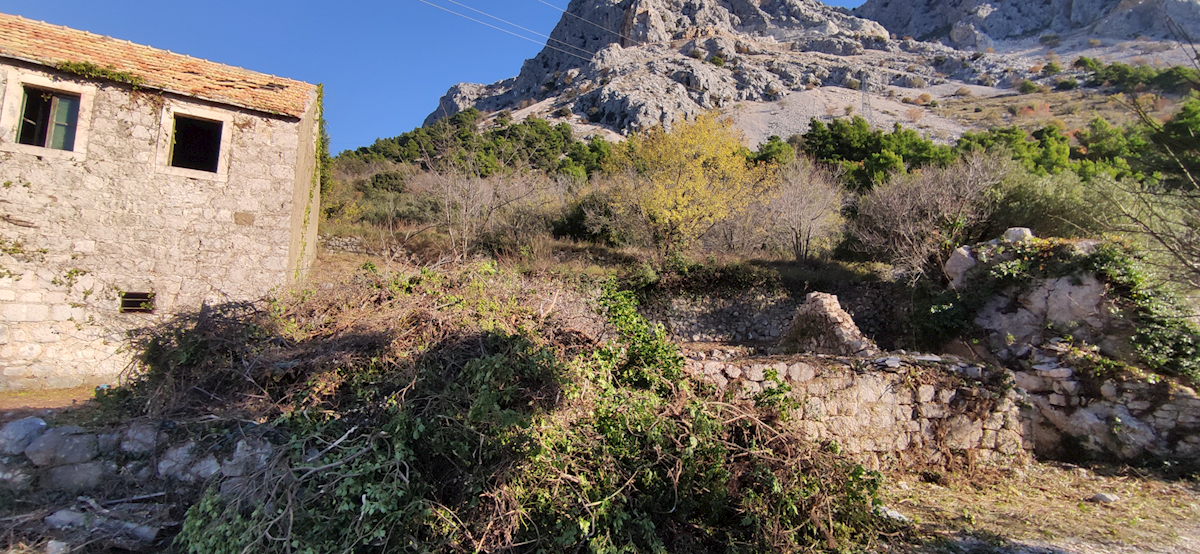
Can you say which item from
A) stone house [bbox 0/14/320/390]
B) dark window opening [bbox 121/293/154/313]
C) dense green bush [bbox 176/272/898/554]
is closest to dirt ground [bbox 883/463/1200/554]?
dense green bush [bbox 176/272/898/554]

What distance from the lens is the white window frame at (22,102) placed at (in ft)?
25.7

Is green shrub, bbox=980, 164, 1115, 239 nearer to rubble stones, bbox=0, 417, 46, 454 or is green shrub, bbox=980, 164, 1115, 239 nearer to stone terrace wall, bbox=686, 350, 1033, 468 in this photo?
stone terrace wall, bbox=686, 350, 1033, 468

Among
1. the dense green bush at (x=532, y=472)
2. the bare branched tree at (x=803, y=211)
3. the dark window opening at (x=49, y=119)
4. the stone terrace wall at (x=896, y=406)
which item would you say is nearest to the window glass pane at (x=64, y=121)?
the dark window opening at (x=49, y=119)

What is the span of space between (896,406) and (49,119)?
514 inches

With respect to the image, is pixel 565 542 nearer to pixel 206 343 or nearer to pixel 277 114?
pixel 206 343

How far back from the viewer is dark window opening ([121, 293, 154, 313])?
841 cm

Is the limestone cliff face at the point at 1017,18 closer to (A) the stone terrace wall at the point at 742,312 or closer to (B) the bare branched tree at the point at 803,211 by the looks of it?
(B) the bare branched tree at the point at 803,211

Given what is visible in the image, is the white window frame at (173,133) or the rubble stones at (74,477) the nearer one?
the rubble stones at (74,477)

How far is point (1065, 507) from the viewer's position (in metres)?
4.73

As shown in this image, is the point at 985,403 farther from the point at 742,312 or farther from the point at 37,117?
the point at 37,117

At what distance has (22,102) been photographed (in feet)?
26.2

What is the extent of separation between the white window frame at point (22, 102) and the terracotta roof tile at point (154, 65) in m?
0.28

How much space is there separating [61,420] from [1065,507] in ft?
30.4

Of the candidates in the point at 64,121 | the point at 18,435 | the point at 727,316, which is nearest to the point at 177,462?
the point at 18,435
